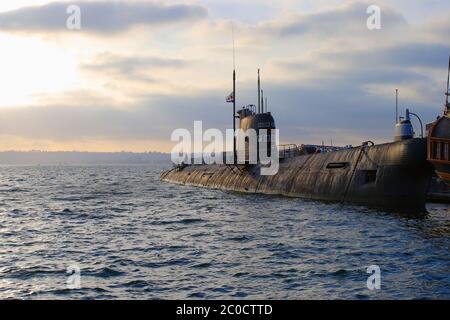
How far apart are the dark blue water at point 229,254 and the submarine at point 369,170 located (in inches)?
78.9

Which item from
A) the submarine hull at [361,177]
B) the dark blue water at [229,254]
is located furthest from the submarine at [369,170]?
the dark blue water at [229,254]

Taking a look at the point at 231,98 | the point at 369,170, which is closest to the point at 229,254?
the point at 369,170

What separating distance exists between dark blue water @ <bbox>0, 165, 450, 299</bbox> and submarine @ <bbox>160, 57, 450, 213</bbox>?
201 centimetres

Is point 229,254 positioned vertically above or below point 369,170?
below

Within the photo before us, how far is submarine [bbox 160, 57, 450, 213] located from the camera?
104 ft

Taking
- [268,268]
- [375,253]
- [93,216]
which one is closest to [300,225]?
[375,253]

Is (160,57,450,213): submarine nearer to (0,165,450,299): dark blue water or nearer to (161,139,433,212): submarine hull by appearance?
(161,139,433,212): submarine hull

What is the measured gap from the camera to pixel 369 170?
35250mm

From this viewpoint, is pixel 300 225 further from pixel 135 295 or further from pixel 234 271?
pixel 135 295

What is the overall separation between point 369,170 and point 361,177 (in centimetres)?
94

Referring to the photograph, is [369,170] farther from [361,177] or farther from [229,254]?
[229,254]

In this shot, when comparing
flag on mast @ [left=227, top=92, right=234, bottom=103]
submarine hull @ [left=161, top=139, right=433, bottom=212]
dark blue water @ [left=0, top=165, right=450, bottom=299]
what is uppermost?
flag on mast @ [left=227, top=92, right=234, bottom=103]

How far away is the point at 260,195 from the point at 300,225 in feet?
64.5

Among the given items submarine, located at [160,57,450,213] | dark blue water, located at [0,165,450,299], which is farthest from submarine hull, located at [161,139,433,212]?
dark blue water, located at [0,165,450,299]
